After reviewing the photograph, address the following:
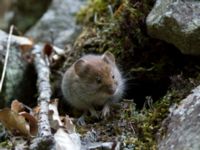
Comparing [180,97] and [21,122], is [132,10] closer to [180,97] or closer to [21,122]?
[180,97]

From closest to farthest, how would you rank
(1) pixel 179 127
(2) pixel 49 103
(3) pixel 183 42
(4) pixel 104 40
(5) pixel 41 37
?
(1) pixel 179 127
(3) pixel 183 42
(2) pixel 49 103
(4) pixel 104 40
(5) pixel 41 37

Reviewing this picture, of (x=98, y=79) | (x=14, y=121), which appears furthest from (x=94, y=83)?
(x=14, y=121)

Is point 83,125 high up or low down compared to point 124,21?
down

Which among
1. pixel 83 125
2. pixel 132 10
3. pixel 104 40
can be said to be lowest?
pixel 83 125

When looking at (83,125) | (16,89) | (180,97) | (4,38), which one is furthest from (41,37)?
(180,97)

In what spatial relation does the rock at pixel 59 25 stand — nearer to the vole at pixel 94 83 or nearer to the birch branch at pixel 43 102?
the birch branch at pixel 43 102

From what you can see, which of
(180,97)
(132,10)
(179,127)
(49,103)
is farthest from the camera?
(132,10)

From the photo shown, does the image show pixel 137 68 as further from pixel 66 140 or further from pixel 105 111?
pixel 66 140

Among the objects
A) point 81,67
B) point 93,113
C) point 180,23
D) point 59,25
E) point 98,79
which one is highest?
point 180,23
